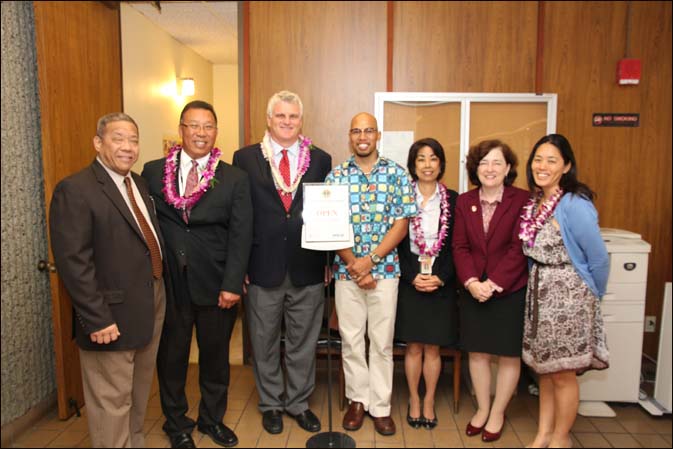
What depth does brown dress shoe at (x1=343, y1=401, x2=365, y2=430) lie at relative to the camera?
269cm

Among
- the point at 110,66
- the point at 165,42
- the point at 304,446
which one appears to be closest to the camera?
the point at 304,446

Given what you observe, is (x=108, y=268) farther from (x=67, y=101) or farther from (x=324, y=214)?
(x=67, y=101)

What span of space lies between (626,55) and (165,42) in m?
4.23

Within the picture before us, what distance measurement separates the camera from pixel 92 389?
6.91 feet

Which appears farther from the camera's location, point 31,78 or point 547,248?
point 31,78

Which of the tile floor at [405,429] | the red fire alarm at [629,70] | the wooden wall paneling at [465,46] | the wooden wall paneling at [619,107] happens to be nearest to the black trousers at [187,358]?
the tile floor at [405,429]

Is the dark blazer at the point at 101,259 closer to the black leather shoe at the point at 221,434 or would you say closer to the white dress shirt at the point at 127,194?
the white dress shirt at the point at 127,194

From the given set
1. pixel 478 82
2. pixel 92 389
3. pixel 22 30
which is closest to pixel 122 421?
pixel 92 389

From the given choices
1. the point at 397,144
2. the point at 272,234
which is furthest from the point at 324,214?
the point at 397,144

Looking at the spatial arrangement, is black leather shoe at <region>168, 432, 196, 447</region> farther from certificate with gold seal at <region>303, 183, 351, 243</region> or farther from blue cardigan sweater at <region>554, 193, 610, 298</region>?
blue cardigan sweater at <region>554, 193, 610, 298</region>

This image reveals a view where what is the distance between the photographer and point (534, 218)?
240 cm

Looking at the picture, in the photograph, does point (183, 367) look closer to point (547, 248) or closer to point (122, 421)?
point (122, 421)

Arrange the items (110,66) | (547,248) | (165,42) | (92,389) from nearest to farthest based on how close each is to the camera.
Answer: (92,389)
(547,248)
(110,66)
(165,42)

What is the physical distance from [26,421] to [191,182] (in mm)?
1563
